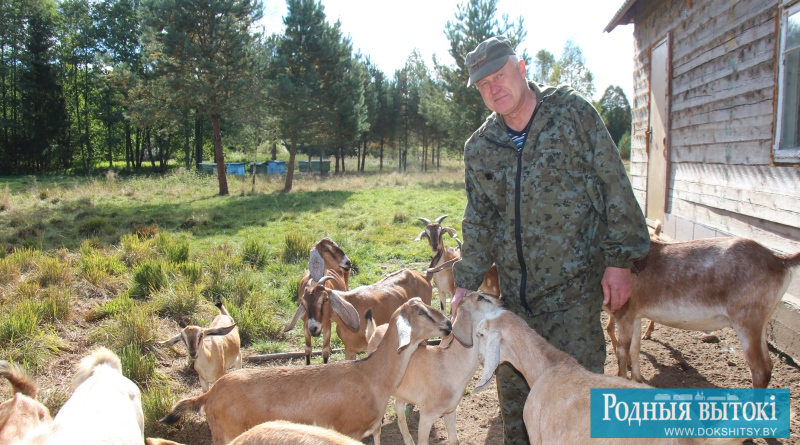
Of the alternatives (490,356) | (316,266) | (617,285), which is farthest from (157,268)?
(617,285)

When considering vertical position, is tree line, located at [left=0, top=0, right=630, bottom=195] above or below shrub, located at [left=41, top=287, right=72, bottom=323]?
above

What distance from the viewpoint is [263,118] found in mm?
22391

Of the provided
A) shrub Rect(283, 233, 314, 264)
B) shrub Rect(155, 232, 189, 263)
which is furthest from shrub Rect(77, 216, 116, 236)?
shrub Rect(283, 233, 314, 264)

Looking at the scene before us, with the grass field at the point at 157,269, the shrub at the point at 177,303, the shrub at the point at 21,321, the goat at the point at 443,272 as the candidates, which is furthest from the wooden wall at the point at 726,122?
the shrub at the point at 21,321

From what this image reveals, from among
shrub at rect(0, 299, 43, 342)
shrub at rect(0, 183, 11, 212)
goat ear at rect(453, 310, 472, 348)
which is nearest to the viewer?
goat ear at rect(453, 310, 472, 348)

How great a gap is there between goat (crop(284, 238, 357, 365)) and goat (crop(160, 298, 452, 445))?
1182mm

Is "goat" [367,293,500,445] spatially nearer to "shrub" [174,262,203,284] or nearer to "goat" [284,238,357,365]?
"goat" [284,238,357,365]

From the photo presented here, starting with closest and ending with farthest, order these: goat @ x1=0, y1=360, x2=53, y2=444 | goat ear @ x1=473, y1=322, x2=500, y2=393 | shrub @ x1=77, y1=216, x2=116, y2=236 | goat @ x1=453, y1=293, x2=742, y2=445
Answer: goat @ x1=453, y1=293, x2=742, y2=445
goat ear @ x1=473, y1=322, x2=500, y2=393
goat @ x1=0, y1=360, x2=53, y2=444
shrub @ x1=77, y1=216, x2=116, y2=236

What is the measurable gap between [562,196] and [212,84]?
748 inches

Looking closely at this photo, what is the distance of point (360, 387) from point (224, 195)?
1879 cm

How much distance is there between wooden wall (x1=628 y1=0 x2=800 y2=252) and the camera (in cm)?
541

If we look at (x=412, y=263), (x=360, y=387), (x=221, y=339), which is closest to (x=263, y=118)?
(x=412, y=263)

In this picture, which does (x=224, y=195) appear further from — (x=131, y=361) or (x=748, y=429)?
(x=748, y=429)

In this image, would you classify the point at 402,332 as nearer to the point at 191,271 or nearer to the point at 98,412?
the point at 98,412
